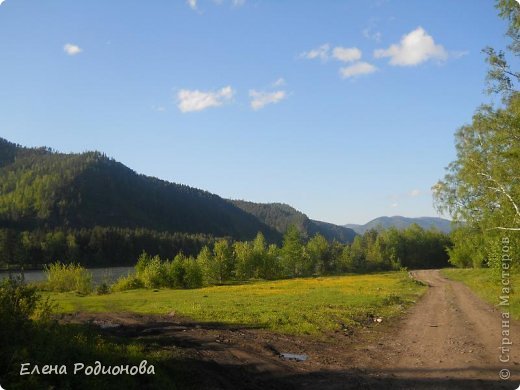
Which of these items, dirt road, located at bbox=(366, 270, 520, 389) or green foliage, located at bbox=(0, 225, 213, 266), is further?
green foliage, located at bbox=(0, 225, 213, 266)

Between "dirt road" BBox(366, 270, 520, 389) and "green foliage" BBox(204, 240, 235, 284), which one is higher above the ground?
"dirt road" BBox(366, 270, 520, 389)

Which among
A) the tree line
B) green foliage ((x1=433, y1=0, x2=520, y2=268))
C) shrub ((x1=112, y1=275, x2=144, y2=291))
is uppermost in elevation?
green foliage ((x1=433, y1=0, x2=520, y2=268))

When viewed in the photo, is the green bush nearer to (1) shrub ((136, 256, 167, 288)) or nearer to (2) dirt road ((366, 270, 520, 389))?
(1) shrub ((136, 256, 167, 288))

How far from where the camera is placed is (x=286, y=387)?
11.5m

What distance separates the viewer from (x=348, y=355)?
51.1 ft

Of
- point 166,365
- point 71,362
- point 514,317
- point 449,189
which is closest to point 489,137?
point 449,189

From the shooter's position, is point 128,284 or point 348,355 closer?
point 348,355

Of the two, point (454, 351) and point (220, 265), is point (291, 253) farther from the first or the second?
point (454, 351)

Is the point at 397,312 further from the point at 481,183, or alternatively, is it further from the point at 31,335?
the point at 31,335

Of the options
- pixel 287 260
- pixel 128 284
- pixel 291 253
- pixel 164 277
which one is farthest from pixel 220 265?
pixel 128 284

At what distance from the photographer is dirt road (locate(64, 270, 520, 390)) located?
38.4ft

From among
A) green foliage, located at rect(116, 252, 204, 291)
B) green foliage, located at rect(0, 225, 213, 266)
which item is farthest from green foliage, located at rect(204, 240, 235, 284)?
green foliage, located at rect(0, 225, 213, 266)

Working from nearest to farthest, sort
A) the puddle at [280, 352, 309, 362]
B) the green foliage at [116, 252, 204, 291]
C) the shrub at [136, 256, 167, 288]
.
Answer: the puddle at [280, 352, 309, 362] < the green foliage at [116, 252, 204, 291] < the shrub at [136, 256, 167, 288]

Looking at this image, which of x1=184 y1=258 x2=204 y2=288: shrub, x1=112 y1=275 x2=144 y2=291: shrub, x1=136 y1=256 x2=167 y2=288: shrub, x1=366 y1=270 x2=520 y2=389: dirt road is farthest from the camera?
x1=184 y1=258 x2=204 y2=288: shrub
